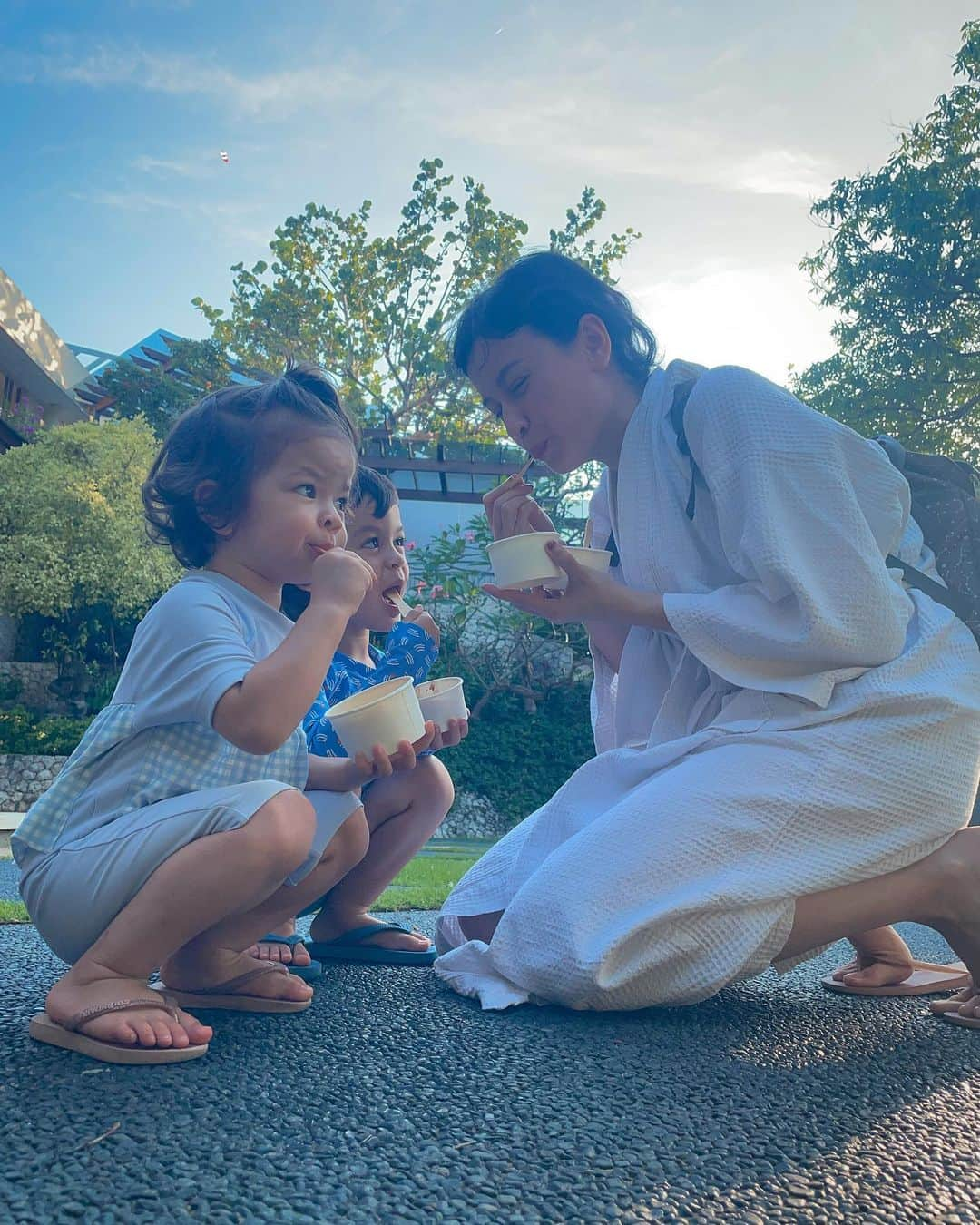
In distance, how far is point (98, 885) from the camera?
145cm

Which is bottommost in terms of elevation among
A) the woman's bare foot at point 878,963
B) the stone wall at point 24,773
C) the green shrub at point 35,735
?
the stone wall at point 24,773

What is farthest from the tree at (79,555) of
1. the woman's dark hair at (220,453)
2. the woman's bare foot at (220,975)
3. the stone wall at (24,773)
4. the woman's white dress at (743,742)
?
the woman's bare foot at (220,975)

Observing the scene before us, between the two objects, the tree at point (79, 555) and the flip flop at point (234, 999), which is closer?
the flip flop at point (234, 999)

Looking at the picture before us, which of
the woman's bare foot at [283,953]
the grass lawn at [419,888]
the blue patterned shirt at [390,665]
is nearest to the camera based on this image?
the woman's bare foot at [283,953]

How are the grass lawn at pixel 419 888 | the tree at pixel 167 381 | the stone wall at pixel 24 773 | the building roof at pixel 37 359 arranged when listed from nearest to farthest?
the grass lawn at pixel 419 888
the stone wall at pixel 24 773
the building roof at pixel 37 359
the tree at pixel 167 381

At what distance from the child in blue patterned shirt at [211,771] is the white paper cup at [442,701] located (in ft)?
0.27

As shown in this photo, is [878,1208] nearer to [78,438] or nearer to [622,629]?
[622,629]

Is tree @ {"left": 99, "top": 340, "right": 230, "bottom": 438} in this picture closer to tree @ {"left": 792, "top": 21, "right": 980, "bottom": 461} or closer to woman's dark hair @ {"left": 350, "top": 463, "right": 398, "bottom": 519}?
tree @ {"left": 792, "top": 21, "right": 980, "bottom": 461}

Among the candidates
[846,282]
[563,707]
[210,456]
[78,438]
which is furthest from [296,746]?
[78,438]

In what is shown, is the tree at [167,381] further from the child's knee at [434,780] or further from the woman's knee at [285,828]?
the woman's knee at [285,828]

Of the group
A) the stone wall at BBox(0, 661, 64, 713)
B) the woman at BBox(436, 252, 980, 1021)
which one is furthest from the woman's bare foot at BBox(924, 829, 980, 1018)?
the stone wall at BBox(0, 661, 64, 713)

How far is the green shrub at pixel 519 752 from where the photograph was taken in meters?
9.56

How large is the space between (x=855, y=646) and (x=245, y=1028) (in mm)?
1239

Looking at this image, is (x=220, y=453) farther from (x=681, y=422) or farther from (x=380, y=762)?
(x=681, y=422)
